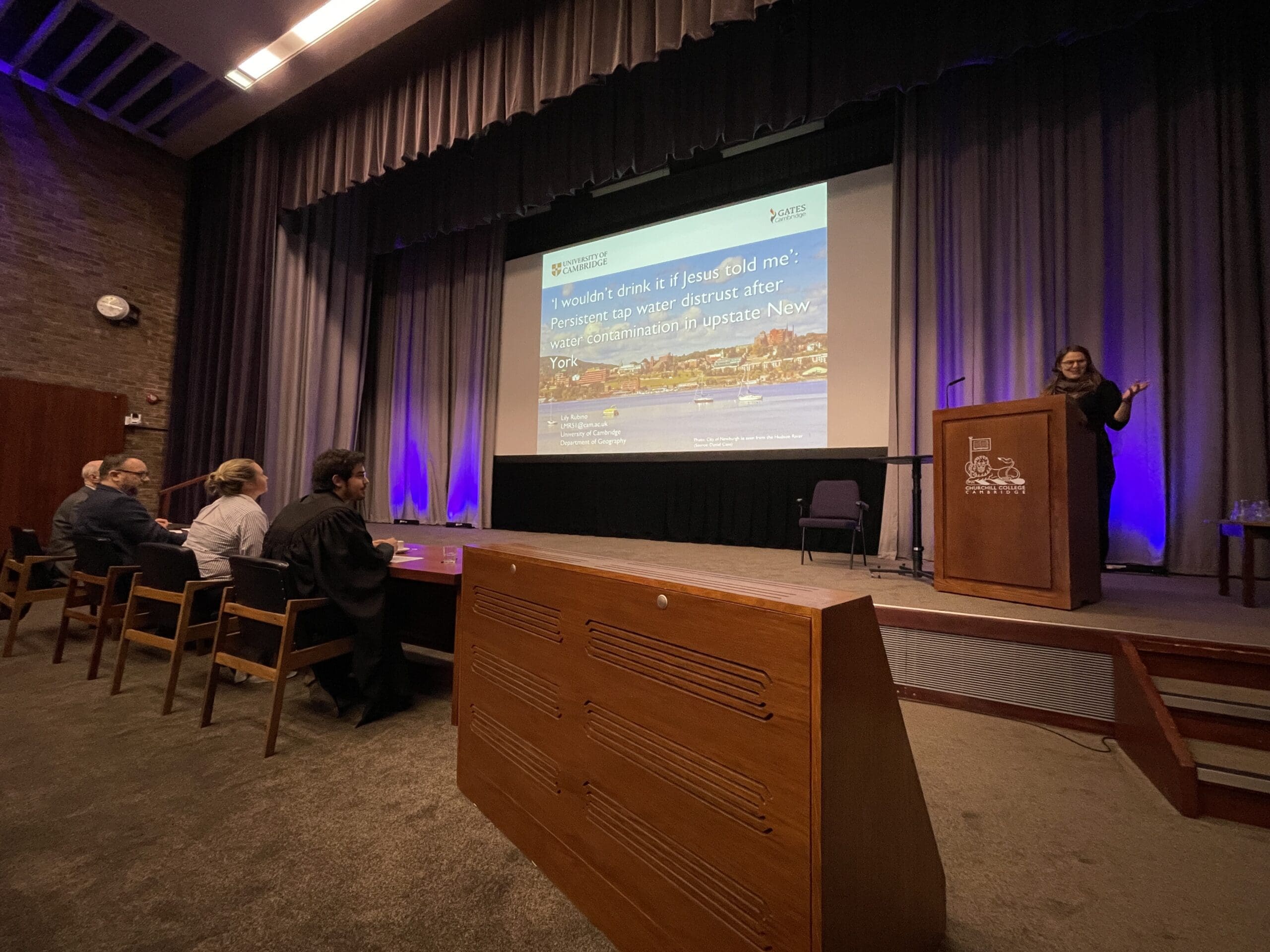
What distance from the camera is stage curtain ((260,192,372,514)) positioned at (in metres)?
6.82

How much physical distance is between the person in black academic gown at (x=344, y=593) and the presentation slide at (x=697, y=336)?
3.70m

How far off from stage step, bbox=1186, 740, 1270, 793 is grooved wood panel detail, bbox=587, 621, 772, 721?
167 cm

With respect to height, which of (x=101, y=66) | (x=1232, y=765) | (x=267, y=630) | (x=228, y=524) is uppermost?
(x=101, y=66)

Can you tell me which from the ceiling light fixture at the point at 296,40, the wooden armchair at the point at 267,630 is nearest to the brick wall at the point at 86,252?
the ceiling light fixture at the point at 296,40

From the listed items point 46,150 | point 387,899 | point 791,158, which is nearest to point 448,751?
point 387,899

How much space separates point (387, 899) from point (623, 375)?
5145 mm

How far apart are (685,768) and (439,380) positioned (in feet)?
24.3

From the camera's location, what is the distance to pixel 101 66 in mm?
6086

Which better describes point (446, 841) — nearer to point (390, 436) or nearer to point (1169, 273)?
point (1169, 273)

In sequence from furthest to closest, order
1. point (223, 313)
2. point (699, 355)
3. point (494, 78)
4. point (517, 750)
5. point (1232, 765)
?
point (223, 313) < point (699, 355) < point (494, 78) < point (1232, 765) < point (517, 750)

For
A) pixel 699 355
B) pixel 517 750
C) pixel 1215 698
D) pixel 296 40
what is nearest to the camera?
pixel 517 750

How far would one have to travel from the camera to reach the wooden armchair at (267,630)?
2.00 meters

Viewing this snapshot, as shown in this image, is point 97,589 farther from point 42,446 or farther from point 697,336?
point 697,336

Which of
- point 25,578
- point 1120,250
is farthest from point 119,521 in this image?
point 1120,250
